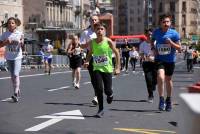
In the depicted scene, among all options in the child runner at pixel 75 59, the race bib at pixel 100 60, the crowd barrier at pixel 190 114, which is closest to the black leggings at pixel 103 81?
the race bib at pixel 100 60

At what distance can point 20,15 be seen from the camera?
77062 millimetres

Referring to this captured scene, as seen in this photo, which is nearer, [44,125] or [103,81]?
[44,125]

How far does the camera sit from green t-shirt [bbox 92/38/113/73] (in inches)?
415

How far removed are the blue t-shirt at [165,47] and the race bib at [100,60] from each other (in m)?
1.12

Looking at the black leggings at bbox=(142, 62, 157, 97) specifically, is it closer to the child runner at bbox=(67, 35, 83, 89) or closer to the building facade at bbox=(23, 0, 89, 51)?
the child runner at bbox=(67, 35, 83, 89)

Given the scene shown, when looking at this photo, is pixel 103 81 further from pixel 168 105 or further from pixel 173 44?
pixel 173 44

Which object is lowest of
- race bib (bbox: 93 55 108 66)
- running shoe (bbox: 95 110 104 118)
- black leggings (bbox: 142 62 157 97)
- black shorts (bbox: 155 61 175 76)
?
running shoe (bbox: 95 110 104 118)

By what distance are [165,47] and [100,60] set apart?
1282 mm

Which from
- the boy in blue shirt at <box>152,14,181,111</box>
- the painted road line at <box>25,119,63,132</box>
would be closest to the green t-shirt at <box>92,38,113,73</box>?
the boy in blue shirt at <box>152,14,181,111</box>

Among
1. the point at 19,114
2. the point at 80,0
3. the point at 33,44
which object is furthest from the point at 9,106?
the point at 80,0

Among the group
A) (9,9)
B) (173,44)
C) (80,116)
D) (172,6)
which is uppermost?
(172,6)

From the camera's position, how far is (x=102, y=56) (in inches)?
420

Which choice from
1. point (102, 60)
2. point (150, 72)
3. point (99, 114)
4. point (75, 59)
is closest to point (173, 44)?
point (102, 60)

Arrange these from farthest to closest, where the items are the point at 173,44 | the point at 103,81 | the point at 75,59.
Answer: the point at 75,59, the point at 173,44, the point at 103,81
